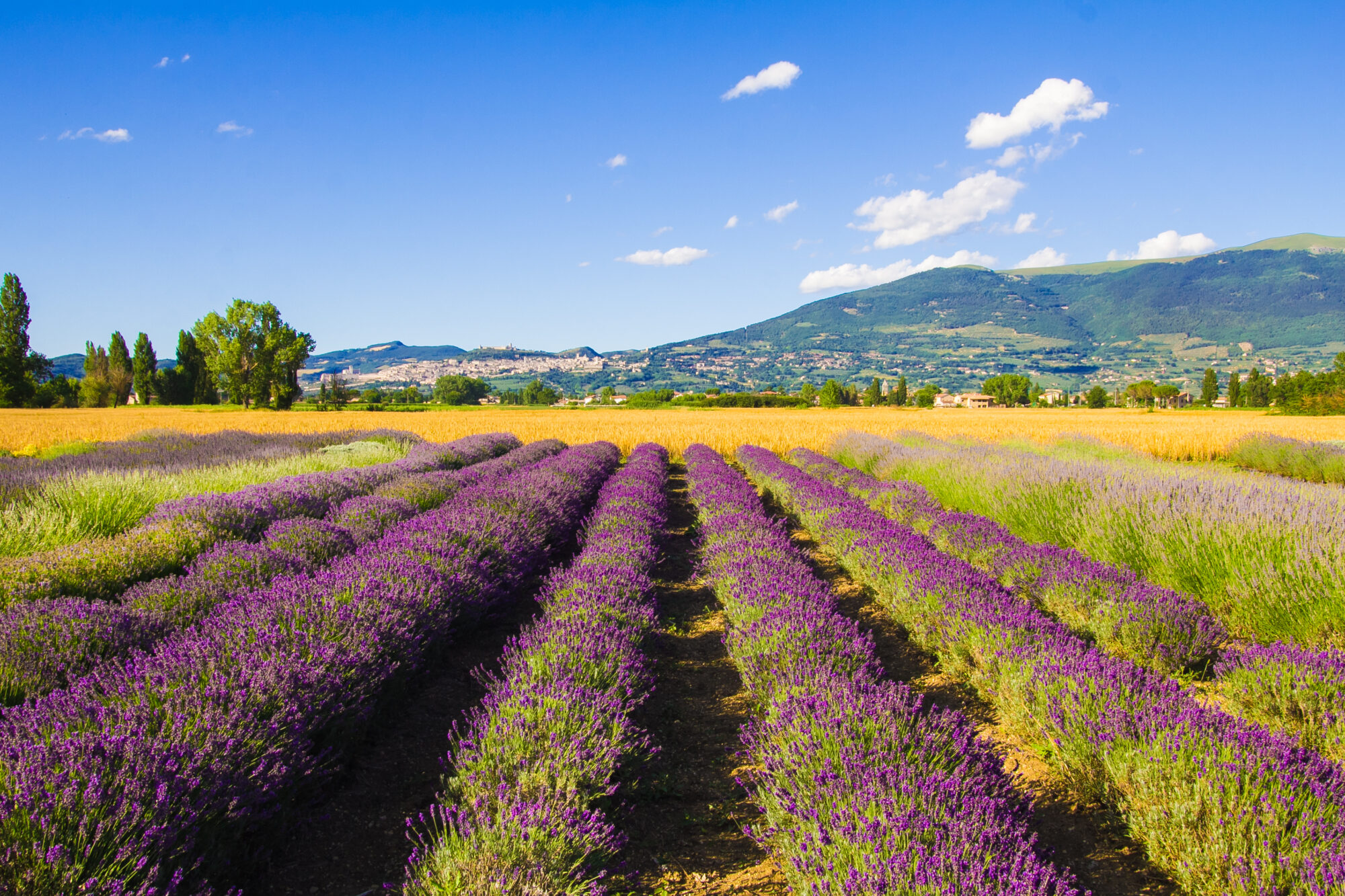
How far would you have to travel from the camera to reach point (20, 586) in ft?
12.7

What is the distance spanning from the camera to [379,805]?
305 centimetres

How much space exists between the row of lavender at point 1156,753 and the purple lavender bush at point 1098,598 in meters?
0.35

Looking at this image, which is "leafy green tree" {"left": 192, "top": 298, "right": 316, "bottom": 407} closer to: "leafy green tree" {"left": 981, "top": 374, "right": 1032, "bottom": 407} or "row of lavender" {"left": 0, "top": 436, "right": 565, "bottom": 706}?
"row of lavender" {"left": 0, "top": 436, "right": 565, "bottom": 706}

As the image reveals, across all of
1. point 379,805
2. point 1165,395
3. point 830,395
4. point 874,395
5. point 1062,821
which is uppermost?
point 830,395

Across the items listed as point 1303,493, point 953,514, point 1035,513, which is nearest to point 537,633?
point 953,514

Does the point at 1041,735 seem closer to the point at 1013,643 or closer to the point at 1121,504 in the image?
the point at 1013,643

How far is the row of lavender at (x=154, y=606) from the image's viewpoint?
122 inches

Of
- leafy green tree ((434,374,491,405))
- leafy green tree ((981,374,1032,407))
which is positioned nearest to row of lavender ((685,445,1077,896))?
leafy green tree ((981,374,1032,407))

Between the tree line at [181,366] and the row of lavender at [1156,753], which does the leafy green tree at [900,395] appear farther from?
the row of lavender at [1156,753]

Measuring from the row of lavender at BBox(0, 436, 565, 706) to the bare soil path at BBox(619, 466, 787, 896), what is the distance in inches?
82.7

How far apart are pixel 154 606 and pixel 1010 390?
127549 millimetres

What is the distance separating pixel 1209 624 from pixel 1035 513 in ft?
11.6

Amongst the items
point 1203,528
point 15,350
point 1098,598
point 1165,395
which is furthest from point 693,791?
point 1165,395

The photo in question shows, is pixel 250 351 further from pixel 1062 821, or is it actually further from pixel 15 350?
pixel 1062 821
